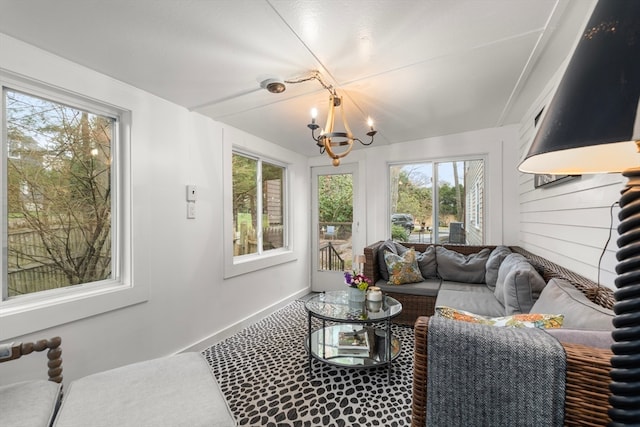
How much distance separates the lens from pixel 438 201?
379cm

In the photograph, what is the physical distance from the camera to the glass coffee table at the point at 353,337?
209 centimetres

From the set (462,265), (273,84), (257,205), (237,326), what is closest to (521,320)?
(273,84)

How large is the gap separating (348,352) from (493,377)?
150cm

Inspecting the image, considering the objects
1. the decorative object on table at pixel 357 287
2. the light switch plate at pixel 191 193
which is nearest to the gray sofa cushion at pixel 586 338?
the decorative object on table at pixel 357 287

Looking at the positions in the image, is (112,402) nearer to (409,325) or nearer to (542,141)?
(542,141)

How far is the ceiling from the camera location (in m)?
1.37

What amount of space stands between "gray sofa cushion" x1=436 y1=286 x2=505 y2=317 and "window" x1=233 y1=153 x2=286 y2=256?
223cm

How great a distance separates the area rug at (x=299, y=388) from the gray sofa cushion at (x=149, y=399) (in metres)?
0.69

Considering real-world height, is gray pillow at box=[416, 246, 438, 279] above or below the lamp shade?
below

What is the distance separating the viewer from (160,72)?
193 cm

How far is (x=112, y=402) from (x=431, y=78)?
262cm

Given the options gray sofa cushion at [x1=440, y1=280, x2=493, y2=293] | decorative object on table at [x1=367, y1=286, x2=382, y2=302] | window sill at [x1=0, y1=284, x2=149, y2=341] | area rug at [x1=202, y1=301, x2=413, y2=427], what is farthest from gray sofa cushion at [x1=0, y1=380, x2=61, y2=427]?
gray sofa cushion at [x1=440, y1=280, x2=493, y2=293]

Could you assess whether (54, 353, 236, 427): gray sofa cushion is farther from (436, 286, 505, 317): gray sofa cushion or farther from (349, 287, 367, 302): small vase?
(436, 286, 505, 317): gray sofa cushion

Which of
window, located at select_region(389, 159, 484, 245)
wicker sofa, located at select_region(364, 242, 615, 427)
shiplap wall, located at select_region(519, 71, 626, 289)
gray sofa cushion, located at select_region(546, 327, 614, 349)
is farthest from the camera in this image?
window, located at select_region(389, 159, 484, 245)
